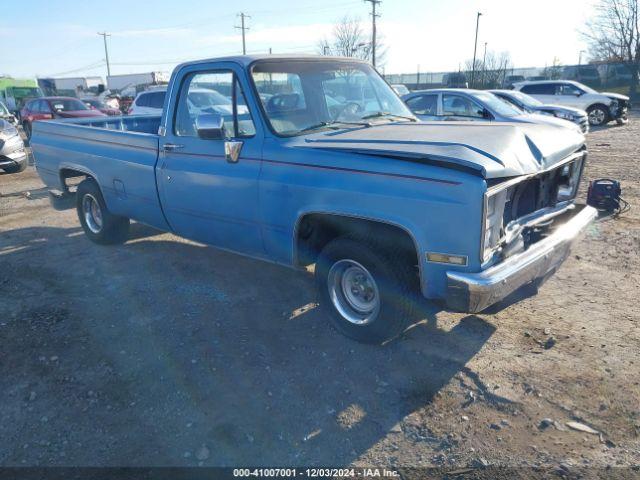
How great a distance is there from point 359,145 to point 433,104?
8.77 metres

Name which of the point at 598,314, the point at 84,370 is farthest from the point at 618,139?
the point at 84,370

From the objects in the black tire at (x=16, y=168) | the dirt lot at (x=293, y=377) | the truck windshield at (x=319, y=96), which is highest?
the truck windshield at (x=319, y=96)

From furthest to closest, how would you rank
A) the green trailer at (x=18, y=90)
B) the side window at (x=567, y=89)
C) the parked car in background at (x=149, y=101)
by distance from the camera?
1. the green trailer at (x=18, y=90)
2. the side window at (x=567, y=89)
3. the parked car in background at (x=149, y=101)

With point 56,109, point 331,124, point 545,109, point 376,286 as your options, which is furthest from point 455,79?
point 376,286

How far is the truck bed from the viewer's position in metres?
5.11

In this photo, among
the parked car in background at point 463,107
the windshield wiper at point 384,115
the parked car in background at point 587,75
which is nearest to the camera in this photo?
the windshield wiper at point 384,115

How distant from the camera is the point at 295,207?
3729mm

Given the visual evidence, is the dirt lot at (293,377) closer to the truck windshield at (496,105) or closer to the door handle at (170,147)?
the door handle at (170,147)

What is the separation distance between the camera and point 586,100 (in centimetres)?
1981

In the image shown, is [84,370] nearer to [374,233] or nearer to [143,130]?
[374,233]

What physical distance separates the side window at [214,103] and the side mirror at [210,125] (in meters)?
0.21

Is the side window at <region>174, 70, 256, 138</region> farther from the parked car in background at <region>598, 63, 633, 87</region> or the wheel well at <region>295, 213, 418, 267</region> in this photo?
the parked car in background at <region>598, 63, 633, 87</region>

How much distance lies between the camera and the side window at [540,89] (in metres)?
20.0

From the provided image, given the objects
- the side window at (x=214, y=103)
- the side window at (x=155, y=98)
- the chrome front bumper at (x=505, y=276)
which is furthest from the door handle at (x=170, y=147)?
the side window at (x=155, y=98)
